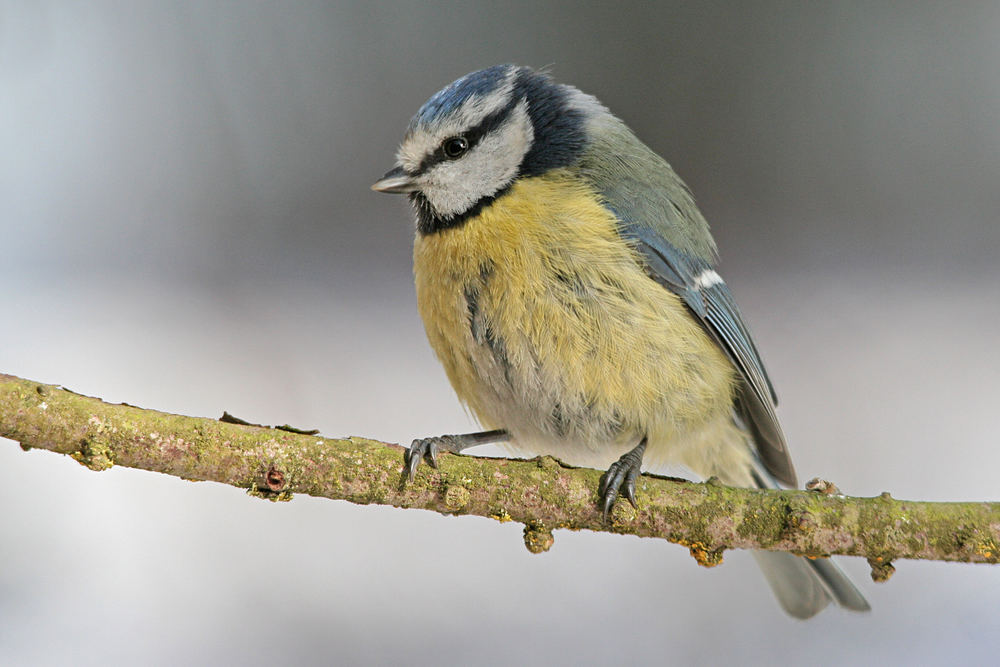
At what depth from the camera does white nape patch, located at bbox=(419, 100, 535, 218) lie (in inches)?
39.0

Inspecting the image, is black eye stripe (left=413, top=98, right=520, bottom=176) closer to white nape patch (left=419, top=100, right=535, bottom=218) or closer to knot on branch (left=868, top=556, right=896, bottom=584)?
white nape patch (left=419, top=100, right=535, bottom=218)

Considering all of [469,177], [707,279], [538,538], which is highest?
[469,177]

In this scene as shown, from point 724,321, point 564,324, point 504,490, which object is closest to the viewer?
point 504,490

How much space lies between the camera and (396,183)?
99 centimetres

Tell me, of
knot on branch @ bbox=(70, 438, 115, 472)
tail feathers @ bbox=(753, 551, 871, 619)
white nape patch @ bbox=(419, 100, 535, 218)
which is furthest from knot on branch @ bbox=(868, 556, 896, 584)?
knot on branch @ bbox=(70, 438, 115, 472)

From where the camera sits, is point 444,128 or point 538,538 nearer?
point 538,538

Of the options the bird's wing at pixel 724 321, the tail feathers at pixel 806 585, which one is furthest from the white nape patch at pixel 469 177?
the tail feathers at pixel 806 585

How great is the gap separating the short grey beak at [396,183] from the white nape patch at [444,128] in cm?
1

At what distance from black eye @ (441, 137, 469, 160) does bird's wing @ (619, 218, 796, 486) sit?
0.70 feet

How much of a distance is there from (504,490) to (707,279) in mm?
446

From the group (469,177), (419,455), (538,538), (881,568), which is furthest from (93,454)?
(881,568)

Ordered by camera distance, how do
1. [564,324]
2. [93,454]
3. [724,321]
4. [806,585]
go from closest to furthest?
[93,454]
[564,324]
[724,321]
[806,585]

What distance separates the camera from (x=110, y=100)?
1.54 m

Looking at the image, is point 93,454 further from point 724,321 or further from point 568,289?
point 724,321
